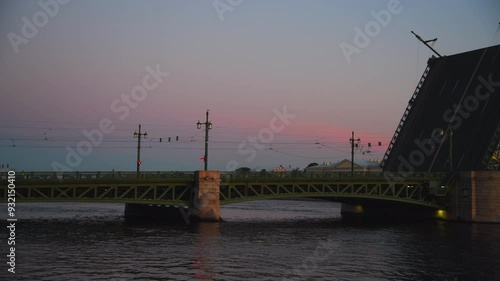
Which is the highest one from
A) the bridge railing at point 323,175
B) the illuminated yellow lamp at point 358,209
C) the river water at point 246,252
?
the bridge railing at point 323,175

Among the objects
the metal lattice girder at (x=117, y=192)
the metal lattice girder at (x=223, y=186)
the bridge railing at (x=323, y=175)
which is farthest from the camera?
the bridge railing at (x=323, y=175)

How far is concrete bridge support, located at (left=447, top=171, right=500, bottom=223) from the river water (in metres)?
6.23

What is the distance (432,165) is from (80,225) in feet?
133

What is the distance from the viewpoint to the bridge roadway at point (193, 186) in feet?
152

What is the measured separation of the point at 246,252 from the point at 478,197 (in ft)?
108

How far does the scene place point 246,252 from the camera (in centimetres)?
3412

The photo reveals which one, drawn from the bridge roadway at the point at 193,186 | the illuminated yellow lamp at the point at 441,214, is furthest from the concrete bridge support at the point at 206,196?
the illuminated yellow lamp at the point at 441,214

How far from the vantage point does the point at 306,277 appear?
26.5 m

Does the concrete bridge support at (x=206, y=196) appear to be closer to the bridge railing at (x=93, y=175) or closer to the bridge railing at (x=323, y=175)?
the bridge railing at (x=93, y=175)

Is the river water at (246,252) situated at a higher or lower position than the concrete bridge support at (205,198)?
lower

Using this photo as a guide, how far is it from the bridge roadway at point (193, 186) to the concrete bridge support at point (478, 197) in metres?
1.87

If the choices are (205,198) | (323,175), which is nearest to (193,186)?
(205,198)

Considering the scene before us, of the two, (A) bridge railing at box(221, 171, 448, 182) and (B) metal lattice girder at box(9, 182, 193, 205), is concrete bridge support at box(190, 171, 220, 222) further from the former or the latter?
(A) bridge railing at box(221, 171, 448, 182)

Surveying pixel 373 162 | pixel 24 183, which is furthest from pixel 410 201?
pixel 373 162
